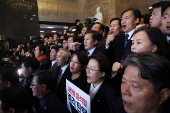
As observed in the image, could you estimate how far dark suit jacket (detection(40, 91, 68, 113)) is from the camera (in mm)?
1349

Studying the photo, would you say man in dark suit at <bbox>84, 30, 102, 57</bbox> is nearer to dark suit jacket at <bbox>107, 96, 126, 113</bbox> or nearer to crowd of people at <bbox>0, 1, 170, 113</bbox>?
crowd of people at <bbox>0, 1, 170, 113</bbox>

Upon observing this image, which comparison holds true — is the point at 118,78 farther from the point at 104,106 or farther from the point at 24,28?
the point at 24,28

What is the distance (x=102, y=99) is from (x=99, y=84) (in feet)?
0.67

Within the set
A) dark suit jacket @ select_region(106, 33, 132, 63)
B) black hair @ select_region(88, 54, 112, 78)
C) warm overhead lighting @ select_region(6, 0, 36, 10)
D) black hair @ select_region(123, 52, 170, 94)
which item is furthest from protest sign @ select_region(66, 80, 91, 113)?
warm overhead lighting @ select_region(6, 0, 36, 10)

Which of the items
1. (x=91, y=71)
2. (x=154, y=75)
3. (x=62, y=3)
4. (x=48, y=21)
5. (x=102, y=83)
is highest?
(x=62, y=3)

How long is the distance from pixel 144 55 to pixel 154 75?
0.46ft

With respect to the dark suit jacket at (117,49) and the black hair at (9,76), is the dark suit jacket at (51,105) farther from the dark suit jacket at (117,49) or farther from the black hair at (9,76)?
the dark suit jacket at (117,49)

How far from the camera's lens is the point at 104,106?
125 centimetres

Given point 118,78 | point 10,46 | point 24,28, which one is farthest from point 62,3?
point 118,78

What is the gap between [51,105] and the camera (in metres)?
1.45

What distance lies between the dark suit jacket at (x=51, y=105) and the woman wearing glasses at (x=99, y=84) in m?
0.35

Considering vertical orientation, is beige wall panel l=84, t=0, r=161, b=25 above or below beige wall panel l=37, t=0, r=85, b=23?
below

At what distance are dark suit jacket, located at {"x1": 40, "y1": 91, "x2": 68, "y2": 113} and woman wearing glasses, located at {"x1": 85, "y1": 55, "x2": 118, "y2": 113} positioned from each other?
1.15 feet

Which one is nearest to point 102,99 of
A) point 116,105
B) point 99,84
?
point 99,84
